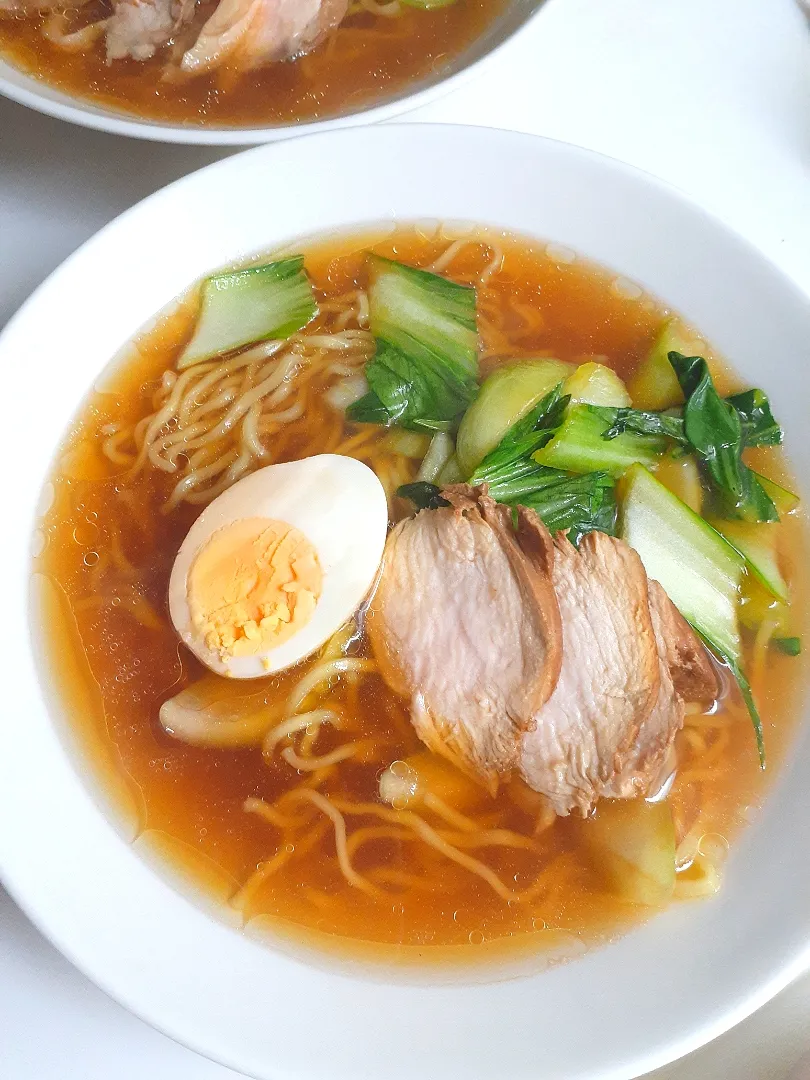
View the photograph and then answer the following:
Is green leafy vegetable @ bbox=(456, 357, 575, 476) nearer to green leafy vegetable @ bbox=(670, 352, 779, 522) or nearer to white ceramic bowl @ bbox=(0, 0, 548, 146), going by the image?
green leafy vegetable @ bbox=(670, 352, 779, 522)

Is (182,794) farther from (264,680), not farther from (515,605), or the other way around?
(515,605)

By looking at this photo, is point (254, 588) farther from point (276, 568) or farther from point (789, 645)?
point (789, 645)

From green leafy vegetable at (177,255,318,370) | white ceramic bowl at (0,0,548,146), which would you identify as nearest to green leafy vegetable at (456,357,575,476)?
green leafy vegetable at (177,255,318,370)

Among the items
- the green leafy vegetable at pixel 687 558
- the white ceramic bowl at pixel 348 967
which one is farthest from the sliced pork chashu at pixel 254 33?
the green leafy vegetable at pixel 687 558

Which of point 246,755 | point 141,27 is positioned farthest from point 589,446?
point 141,27

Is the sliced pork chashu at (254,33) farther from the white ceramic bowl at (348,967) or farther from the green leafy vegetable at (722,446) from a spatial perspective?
the green leafy vegetable at (722,446)

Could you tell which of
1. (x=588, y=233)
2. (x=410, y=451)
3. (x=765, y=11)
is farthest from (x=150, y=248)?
(x=765, y=11)
